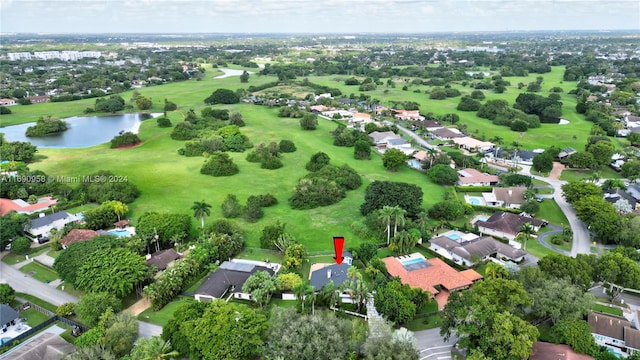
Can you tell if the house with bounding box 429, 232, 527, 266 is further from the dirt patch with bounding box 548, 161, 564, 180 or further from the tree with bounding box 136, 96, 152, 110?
the tree with bounding box 136, 96, 152, 110

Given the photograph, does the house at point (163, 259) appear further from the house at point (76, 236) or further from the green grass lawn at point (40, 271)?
the green grass lawn at point (40, 271)

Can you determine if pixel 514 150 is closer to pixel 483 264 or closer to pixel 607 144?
pixel 607 144

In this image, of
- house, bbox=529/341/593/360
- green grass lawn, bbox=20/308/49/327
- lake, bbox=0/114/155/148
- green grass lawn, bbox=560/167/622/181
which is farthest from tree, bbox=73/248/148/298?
green grass lawn, bbox=560/167/622/181

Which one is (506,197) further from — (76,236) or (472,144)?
(76,236)

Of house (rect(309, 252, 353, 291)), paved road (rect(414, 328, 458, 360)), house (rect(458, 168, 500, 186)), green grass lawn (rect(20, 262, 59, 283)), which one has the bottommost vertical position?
green grass lawn (rect(20, 262, 59, 283))

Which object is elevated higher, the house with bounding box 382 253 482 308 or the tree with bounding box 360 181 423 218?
the tree with bounding box 360 181 423 218

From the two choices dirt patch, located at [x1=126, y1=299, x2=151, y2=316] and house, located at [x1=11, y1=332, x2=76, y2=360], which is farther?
dirt patch, located at [x1=126, y1=299, x2=151, y2=316]

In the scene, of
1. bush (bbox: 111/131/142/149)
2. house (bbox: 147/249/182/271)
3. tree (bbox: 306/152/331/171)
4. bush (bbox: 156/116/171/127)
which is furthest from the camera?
bush (bbox: 156/116/171/127)

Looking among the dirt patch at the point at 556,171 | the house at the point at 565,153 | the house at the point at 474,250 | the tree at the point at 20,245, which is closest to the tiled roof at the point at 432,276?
the house at the point at 474,250
